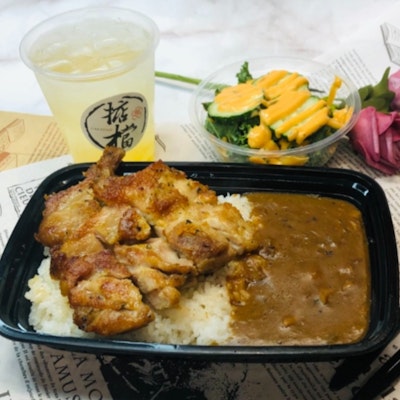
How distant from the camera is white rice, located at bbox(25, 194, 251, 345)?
159 cm

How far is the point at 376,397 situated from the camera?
1482 mm

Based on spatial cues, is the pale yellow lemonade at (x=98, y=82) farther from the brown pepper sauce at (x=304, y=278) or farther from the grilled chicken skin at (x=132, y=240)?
the brown pepper sauce at (x=304, y=278)

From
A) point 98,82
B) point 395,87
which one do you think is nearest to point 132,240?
point 98,82

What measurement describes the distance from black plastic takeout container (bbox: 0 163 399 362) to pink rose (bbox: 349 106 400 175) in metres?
0.37

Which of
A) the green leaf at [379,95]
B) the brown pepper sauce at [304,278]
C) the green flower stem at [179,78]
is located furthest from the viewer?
the green flower stem at [179,78]

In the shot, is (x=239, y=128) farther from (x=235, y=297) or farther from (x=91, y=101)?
(x=235, y=297)

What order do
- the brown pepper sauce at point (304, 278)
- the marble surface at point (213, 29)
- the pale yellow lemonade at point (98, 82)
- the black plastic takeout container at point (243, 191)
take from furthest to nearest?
the marble surface at point (213, 29)
the pale yellow lemonade at point (98, 82)
the brown pepper sauce at point (304, 278)
the black plastic takeout container at point (243, 191)

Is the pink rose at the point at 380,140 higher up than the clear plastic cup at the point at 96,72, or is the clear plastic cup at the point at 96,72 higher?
the clear plastic cup at the point at 96,72

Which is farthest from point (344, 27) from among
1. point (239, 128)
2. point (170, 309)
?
point (170, 309)

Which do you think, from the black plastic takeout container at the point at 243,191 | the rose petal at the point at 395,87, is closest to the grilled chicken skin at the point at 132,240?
the black plastic takeout container at the point at 243,191

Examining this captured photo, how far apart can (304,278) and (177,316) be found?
0.41 m

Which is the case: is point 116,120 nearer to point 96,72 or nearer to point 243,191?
point 96,72

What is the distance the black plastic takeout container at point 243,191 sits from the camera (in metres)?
1.37

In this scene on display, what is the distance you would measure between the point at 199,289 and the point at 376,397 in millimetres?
618
